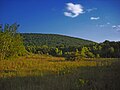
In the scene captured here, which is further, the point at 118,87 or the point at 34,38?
the point at 34,38

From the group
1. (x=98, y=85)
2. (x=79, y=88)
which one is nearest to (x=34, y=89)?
(x=79, y=88)

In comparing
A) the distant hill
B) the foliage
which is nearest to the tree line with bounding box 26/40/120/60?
the foliage

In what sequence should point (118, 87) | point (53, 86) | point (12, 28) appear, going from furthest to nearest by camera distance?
point (12, 28), point (53, 86), point (118, 87)

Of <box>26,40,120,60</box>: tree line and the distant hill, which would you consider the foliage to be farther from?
the distant hill

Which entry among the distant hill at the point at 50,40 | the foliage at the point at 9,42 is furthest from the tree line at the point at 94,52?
the distant hill at the point at 50,40

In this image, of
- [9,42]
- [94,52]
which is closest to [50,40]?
[94,52]

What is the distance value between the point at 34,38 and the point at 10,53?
422 feet

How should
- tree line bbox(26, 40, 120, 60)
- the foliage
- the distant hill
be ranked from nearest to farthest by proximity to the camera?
the foliage, tree line bbox(26, 40, 120, 60), the distant hill

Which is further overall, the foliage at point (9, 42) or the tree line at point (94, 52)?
the tree line at point (94, 52)

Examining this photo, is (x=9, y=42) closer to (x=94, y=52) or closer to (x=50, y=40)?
(x=94, y=52)

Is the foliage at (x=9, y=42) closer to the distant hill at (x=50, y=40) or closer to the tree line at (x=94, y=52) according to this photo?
the tree line at (x=94, y=52)

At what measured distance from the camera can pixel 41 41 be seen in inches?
6019

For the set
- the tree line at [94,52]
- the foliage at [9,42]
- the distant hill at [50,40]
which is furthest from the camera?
the distant hill at [50,40]

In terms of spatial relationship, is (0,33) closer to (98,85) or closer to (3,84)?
(3,84)
